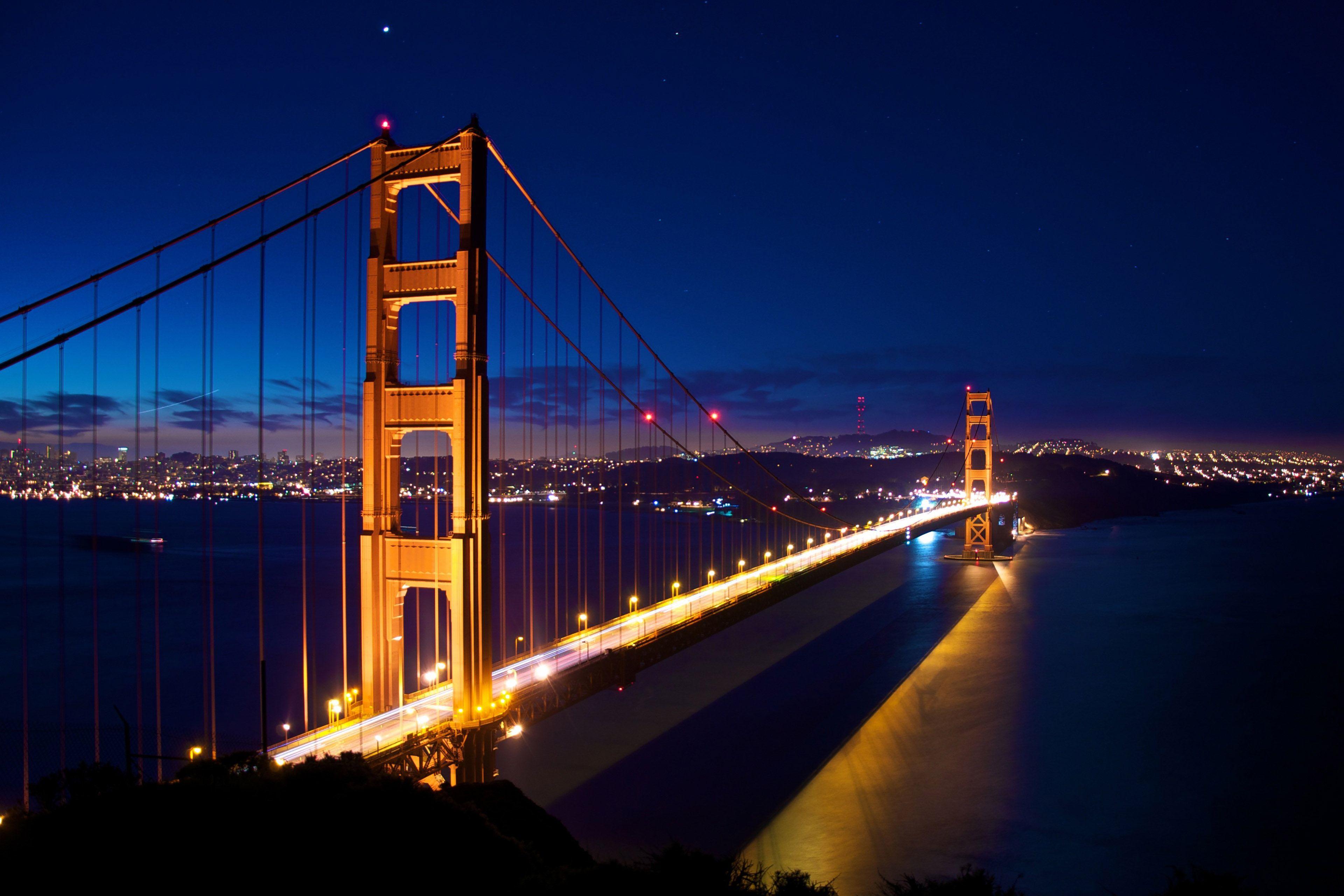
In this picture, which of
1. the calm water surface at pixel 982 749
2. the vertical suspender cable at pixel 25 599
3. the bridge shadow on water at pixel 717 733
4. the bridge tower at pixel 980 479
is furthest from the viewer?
the bridge tower at pixel 980 479

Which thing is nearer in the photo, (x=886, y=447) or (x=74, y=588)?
(x=74, y=588)

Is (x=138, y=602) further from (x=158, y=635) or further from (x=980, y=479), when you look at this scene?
(x=980, y=479)

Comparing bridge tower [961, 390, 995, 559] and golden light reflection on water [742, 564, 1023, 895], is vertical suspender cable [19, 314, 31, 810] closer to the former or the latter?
golden light reflection on water [742, 564, 1023, 895]

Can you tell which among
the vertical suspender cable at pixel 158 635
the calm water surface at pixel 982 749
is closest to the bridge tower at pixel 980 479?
the calm water surface at pixel 982 749

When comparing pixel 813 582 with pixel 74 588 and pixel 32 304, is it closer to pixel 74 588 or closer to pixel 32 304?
pixel 32 304

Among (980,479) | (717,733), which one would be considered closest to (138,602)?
(717,733)

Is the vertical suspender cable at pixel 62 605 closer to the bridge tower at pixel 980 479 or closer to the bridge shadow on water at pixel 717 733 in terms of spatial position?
the bridge shadow on water at pixel 717 733

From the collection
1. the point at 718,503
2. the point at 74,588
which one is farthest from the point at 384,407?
the point at 718,503
